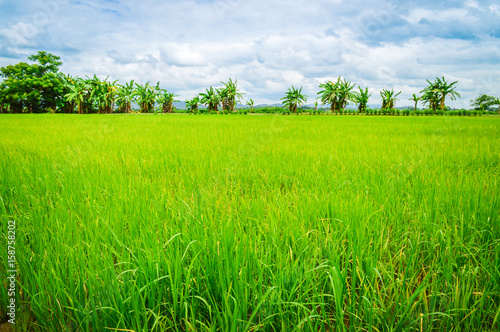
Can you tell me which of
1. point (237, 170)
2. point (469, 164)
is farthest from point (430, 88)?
point (237, 170)

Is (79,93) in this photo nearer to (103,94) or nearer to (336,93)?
(103,94)

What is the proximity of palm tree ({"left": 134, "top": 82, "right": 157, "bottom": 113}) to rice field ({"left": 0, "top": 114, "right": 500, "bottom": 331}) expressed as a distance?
27958 millimetres

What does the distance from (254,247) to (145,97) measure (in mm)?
31070

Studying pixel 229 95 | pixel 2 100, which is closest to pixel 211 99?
pixel 229 95

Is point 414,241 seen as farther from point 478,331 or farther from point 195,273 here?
point 195,273

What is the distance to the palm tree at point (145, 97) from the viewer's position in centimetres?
2894

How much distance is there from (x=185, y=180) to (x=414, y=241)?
6.36 feet

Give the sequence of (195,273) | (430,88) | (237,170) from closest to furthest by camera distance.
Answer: (195,273) → (237,170) → (430,88)

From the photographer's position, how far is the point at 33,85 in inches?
1120

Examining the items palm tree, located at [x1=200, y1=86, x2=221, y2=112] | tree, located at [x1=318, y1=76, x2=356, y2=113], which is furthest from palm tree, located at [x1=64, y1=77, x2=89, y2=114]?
tree, located at [x1=318, y1=76, x2=356, y2=113]

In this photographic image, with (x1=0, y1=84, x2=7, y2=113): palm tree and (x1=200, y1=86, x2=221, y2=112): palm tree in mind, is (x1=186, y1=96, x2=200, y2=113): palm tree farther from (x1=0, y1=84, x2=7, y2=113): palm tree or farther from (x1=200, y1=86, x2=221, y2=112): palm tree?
(x1=0, y1=84, x2=7, y2=113): palm tree

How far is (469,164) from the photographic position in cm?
336

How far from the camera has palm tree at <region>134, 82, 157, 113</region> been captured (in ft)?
94.9

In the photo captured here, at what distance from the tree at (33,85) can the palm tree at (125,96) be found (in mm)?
6184
